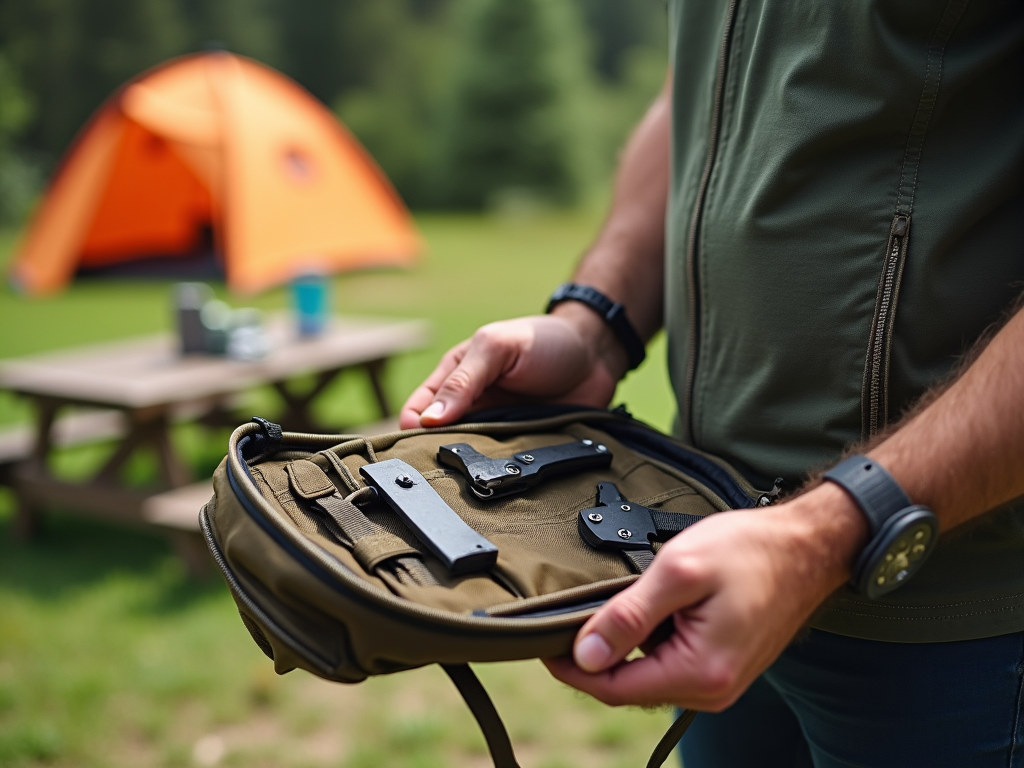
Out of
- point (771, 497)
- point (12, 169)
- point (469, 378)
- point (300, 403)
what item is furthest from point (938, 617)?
point (12, 169)

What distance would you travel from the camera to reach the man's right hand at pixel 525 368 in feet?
Result: 4.28

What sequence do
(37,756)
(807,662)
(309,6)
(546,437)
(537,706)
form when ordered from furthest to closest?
(309,6)
(537,706)
(37,756)
(546,437)
(807,662)

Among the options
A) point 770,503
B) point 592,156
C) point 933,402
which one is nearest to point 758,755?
point 770,503

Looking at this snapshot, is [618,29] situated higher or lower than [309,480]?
lower

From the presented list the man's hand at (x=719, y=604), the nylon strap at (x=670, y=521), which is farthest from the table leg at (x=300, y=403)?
the man's hand at (x=719, y=604)

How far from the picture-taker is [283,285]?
33.0ft

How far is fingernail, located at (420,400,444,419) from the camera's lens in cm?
127

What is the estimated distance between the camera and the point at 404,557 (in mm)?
967

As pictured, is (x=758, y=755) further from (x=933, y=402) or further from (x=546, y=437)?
(x=933, y=402)

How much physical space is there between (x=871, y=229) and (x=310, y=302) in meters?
4.41

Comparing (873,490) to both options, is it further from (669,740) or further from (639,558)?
(669,740)

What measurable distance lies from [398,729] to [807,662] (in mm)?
2021

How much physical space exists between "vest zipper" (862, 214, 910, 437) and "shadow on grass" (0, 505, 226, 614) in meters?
3.26

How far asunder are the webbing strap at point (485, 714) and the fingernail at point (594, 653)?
0.39ft
